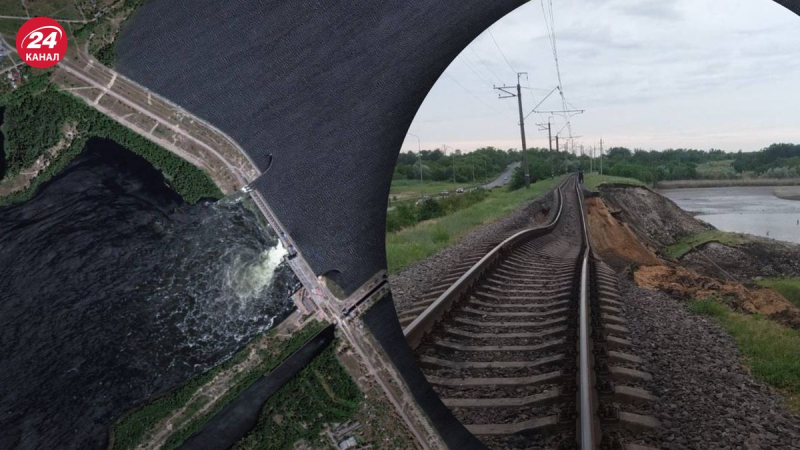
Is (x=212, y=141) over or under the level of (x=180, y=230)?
over

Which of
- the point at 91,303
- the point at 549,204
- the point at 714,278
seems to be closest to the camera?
the point at 714,278

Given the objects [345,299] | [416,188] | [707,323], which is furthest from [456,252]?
[707,323]

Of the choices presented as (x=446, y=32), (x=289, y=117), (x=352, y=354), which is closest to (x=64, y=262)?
(x=289, y=117)

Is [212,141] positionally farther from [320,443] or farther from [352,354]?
[320,443]

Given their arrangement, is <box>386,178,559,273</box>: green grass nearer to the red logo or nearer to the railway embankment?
the railway embankment

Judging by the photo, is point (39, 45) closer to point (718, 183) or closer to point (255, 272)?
point (255, 272)

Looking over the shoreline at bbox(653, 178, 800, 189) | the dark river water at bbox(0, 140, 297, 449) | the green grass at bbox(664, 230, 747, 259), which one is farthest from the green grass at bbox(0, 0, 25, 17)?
the green grass at bbox(664, 230, 747, 259)
